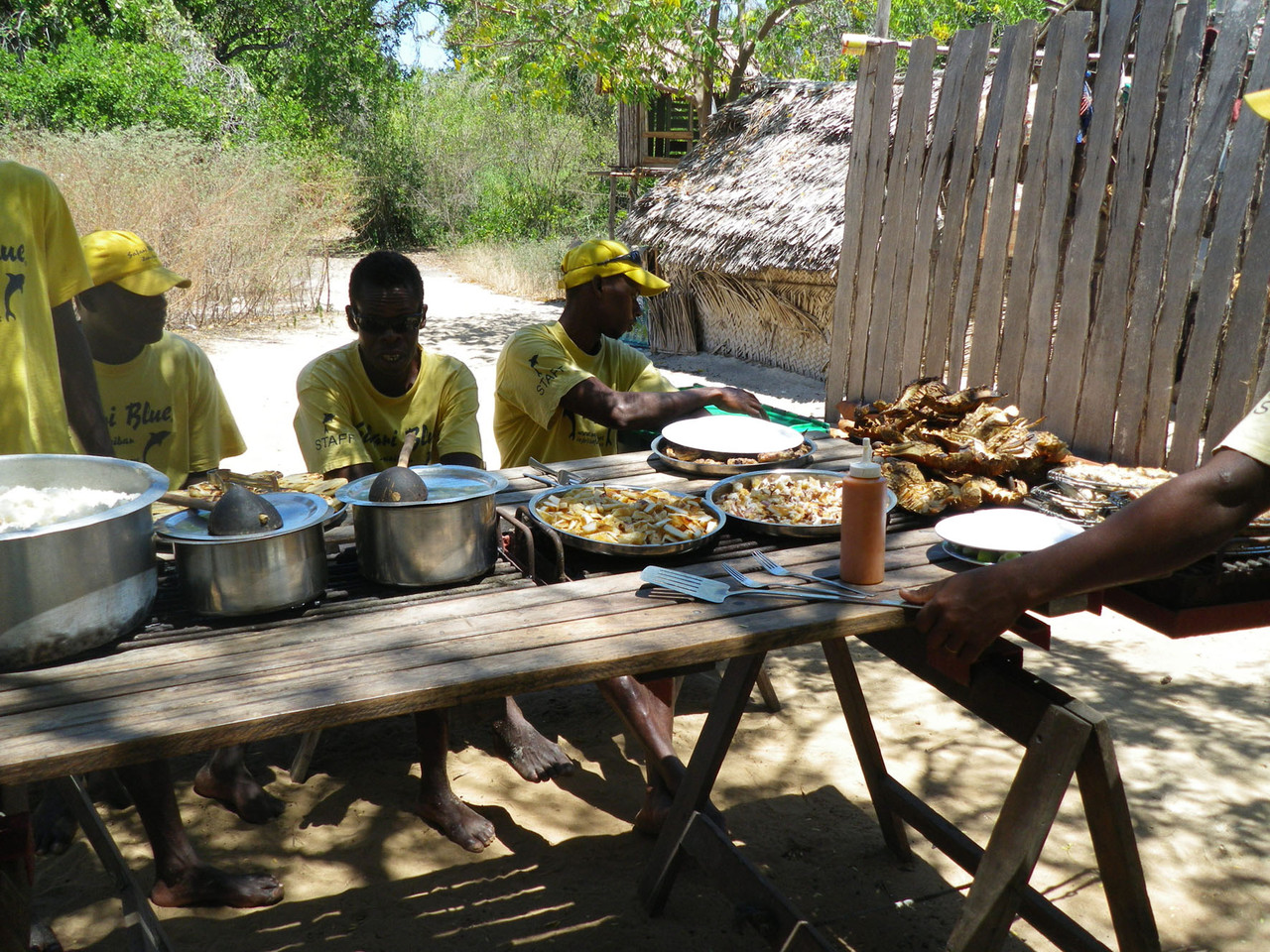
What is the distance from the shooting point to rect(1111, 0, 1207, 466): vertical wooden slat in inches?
123

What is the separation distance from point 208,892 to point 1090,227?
3528 mm

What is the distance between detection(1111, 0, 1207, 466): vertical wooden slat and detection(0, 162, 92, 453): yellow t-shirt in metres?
3.31

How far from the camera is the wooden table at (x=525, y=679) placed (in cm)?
139

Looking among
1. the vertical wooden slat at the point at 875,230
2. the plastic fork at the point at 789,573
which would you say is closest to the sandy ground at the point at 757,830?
the plastic fork at the point at 789,573

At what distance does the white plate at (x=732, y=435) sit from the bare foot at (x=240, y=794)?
5.45 ft

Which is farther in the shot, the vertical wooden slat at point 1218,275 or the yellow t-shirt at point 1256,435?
the vertical wooden slat at point 1218,275

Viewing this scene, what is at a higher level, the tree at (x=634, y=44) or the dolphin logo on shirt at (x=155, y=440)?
the tree at (x=634, y=44)

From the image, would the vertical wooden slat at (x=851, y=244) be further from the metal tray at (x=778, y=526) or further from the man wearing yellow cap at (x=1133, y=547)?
the man wearing yellow cap at (x=1133, y=547)

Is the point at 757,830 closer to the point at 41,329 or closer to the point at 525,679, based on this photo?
the point at 525,679

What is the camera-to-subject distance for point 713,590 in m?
1.86

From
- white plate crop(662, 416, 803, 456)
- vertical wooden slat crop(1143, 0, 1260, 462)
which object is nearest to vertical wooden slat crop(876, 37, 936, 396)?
vertical wooden slat crop(1143, 0, 1260, 462)

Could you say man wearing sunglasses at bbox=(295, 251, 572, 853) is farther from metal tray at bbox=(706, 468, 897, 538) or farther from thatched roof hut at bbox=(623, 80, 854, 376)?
thatched roof hut at bbox=(623, 80, 854, 376)

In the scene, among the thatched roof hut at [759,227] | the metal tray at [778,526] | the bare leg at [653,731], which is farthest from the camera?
the thatched roof hut at [759,227]

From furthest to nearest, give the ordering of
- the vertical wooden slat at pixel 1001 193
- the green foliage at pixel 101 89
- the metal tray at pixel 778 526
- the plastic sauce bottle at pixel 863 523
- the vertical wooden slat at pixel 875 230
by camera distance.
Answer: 1. the green foliage at pixel 101 89
2. the vertical wooden slat at pixel 875 230
3. the vertical wooden slat at pixel 1001 193
4. the metal tray at pixel 778 526
5. the plastic sauce bottle at pixel 863 523
